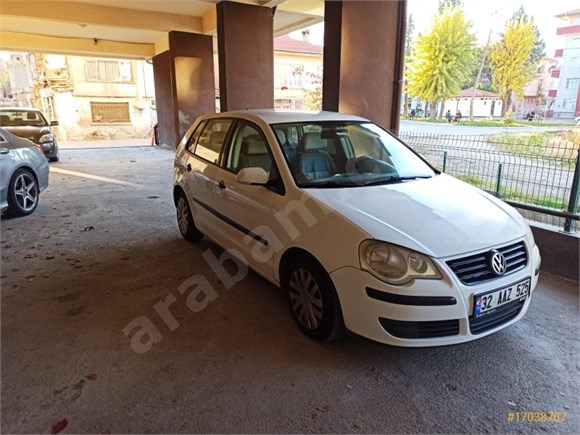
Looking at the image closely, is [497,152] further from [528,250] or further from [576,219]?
[528,250]

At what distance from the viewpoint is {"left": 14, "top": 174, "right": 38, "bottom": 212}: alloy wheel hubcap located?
18.1 feet

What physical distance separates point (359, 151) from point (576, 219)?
2.05 metres

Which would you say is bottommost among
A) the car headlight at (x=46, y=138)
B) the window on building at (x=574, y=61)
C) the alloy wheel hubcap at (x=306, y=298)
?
the alloy wheel hubcap at (x=306, y=298)

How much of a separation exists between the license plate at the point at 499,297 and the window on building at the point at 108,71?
24853 mm

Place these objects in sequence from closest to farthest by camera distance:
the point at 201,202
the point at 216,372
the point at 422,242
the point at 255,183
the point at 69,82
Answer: the point at 422,242 < the point at 216,372 < the point at 255,183 < the point at 201,202 < the point at 69,82

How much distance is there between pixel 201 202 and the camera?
12.6 ft

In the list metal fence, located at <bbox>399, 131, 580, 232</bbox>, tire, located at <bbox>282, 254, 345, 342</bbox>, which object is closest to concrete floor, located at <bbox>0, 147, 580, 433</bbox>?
tire, located at <bbox>282, 254, 345, 342</bbox>

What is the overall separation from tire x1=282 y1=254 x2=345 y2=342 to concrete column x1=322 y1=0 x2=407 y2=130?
424 cm

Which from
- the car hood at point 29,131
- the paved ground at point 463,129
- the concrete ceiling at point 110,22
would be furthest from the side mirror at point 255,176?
the car hood at point 29,131

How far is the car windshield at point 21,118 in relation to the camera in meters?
10.4

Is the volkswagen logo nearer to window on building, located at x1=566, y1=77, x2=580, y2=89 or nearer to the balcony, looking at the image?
window on building, located at x1=566, y1=77, x2=580, y2=89

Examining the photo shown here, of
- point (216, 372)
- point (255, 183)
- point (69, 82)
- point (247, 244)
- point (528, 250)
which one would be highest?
point (69, 82)

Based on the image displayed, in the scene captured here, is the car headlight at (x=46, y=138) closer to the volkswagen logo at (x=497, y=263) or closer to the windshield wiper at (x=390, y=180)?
the windshield wiper at (x=390, y=180)

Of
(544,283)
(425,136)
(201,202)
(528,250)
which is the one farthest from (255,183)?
(425,136)
